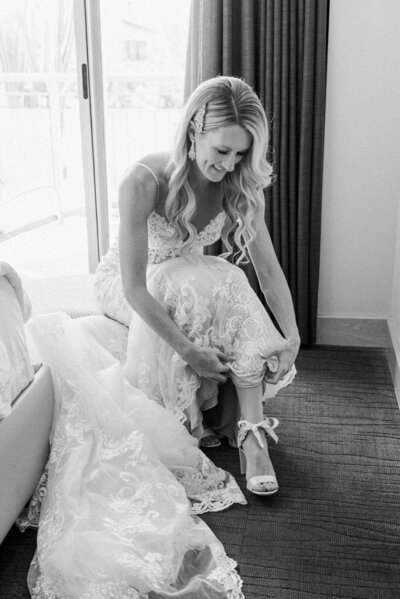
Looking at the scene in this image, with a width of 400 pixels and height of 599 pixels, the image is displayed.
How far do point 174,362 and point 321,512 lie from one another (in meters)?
0.60

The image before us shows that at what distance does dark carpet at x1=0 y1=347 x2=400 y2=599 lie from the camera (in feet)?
5.72

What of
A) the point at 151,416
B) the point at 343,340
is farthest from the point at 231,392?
the point at 343,340

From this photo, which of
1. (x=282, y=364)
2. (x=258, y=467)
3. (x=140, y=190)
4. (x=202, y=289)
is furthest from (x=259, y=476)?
(x=140, y=190)

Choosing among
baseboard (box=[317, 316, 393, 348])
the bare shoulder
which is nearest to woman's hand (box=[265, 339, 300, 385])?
the bare shoulder

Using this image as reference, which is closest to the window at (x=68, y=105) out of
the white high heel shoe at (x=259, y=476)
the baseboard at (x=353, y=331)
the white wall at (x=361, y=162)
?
the white wall at (x=361, y=162)

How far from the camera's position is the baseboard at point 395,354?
2.87 meters

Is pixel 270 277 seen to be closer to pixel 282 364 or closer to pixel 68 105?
pixel 282 364

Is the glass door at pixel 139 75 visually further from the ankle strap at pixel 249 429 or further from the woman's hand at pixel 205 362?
the ankle strap at pixel 249 429

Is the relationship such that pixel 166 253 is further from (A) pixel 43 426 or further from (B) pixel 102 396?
(A) pixel 43 426

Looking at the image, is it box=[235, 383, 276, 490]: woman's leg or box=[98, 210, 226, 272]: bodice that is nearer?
box=[235, 383, 276, 490]: woman's leg

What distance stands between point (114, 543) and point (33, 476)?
1.16 ft

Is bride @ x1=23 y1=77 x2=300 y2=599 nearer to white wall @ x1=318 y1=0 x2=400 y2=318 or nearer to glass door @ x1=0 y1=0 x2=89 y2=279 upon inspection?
white wall @ x1=318 y1=0 x2=400 y2=318

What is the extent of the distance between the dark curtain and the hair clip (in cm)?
107

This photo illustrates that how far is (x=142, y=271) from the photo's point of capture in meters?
2.23
